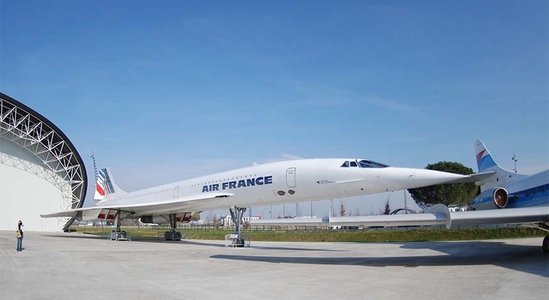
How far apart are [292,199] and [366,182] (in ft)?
12.8

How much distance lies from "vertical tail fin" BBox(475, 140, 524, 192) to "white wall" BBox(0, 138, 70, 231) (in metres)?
39.9

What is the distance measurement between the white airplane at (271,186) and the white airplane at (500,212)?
1.23 m

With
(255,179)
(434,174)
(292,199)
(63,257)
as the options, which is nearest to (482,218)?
(434,174)

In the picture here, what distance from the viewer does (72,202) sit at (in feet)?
146

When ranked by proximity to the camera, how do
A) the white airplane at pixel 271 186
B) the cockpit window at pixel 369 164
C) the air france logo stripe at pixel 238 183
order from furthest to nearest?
the air france logo stripe at pixel 238 183 → the cockpit window at pixel 369 164 → the white airplane at pixel 271 186

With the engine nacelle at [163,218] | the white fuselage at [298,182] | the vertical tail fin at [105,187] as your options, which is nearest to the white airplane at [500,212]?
the white fuselage at [298,182]

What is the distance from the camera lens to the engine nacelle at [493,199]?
1541 cm

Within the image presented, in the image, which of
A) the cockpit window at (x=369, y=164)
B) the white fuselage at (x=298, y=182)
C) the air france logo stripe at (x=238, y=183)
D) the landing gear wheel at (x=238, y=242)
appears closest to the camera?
the white fuselage at (x=298, y=182)

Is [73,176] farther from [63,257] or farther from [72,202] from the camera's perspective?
[63,257]

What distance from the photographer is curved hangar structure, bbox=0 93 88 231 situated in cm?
4000

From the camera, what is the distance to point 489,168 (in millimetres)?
19891

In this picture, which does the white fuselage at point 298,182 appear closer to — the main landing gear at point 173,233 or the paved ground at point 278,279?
the paved ground at point 278,279

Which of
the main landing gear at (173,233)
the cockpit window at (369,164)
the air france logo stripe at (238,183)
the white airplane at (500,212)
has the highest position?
the cockpit window at (369,164)

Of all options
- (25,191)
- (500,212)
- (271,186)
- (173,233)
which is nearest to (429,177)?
(500,212)
